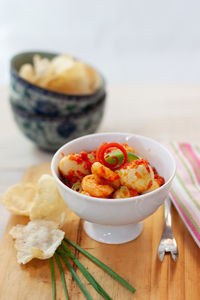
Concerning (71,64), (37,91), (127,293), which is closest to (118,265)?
(127,293)

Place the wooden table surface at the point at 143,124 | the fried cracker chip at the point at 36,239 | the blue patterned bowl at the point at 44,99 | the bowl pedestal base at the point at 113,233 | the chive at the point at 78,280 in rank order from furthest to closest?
the blue patterned bowl at the point at 44,99
the wooden table surface at the point at 143,124
the bowl pedestal base at the point at 113,233
the fried cracker chip at the point at 36,239
the chive at the point at 78,280

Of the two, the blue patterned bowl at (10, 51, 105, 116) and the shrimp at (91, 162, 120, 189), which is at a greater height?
the shrimp at (91, 162, 120, 189)

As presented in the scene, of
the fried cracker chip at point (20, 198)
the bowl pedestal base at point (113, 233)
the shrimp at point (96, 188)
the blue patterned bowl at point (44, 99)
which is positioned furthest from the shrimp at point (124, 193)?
the blue patterned bowl at point (44, 99)

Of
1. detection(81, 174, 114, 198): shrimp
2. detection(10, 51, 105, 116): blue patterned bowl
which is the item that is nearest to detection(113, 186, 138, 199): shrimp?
detection(81, 174, 114, 198): shrimp

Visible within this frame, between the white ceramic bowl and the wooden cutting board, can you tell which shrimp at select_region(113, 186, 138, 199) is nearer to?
the white ceramic bowl

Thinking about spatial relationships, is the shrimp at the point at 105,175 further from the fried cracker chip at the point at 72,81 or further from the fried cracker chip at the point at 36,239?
the fried cracker chip at the point at 72,81
